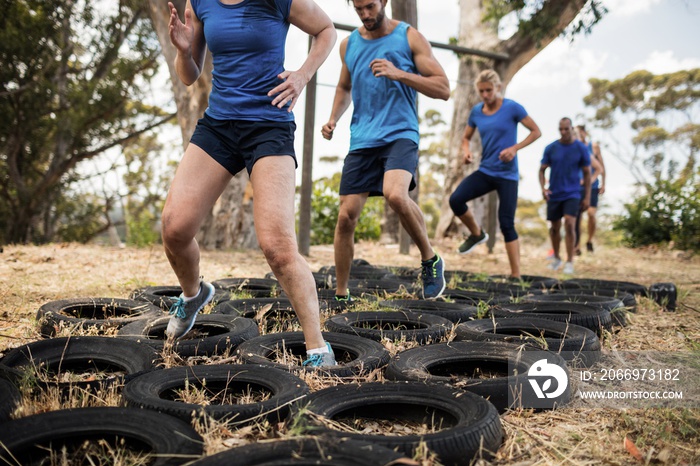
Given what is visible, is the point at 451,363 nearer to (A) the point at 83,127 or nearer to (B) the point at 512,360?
(B) the point at 512,360

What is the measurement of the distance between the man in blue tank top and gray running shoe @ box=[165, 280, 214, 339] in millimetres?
1481

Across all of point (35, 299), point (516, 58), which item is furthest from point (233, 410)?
point (516, 58)

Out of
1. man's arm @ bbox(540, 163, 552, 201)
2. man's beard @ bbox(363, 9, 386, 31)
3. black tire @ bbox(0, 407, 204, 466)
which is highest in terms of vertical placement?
man's beard @ bbox(363, 9, 386, 31)

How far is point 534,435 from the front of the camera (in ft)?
7.07

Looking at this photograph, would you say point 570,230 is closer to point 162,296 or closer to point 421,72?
point 421,72

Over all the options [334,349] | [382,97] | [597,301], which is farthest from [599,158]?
[334,349]

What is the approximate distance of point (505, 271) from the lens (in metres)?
8.76

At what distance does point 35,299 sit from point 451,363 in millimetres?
3481

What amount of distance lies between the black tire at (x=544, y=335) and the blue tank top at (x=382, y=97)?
1.61 metres

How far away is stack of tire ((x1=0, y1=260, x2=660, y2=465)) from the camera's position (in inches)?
71.9

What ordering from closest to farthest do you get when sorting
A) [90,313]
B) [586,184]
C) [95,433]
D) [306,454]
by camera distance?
[306,454]
[95,433]
[90,313]
[586,184]

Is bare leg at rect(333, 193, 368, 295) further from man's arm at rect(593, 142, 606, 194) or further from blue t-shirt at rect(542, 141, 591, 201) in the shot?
man's arm at rect(593, 142, 606, 194)

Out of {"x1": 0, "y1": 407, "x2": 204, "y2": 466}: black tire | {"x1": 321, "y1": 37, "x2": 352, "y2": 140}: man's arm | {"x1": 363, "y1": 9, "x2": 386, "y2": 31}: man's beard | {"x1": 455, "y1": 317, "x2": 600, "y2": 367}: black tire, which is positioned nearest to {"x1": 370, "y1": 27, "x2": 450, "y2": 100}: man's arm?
{"x1": 363, "y1": 9, "x2": 386, "y2": 31}: man's beard

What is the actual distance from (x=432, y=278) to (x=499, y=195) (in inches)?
82.6
